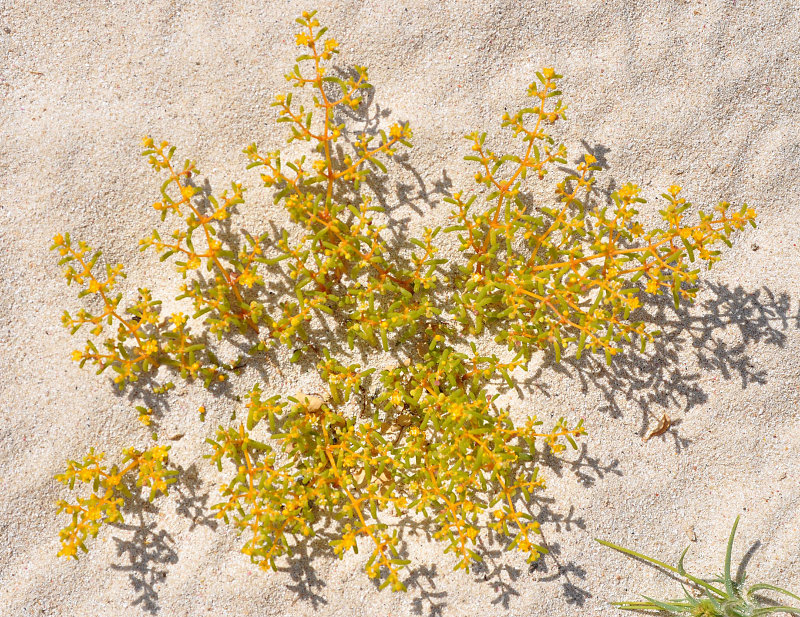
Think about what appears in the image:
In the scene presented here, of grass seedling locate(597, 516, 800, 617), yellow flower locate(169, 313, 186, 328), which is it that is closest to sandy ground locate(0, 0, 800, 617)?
grass seedling locate(597, 516, 800, 617)

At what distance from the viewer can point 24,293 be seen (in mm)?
2744

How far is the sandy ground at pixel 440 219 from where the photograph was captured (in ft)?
8.96

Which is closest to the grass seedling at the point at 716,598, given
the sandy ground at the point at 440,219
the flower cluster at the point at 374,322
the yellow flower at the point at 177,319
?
the sandy ground at the point at 440,219

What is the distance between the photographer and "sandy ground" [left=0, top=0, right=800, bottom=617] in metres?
2.73

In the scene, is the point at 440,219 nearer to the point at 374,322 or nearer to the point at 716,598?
the point at 374,322

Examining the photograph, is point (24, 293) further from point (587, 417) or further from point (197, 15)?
point (587, 417)

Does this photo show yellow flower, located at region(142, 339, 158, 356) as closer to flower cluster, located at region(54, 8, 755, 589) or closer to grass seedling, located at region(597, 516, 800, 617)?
flower cluster, located at region(54, 8, 755, 589)

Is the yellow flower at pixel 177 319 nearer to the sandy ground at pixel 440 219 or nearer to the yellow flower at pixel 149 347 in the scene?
the yellow flower at pixel 149 347

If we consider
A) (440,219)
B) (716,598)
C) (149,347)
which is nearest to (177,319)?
(149,347)

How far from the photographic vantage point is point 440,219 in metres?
2.81

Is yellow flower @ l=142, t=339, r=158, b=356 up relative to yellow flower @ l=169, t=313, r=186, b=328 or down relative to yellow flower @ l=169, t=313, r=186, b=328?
down

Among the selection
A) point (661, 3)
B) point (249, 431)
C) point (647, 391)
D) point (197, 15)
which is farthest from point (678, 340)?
point (197, 15)

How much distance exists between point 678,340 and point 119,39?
305 centimetres

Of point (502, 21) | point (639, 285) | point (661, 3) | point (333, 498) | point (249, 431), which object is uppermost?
point (661, 3)
